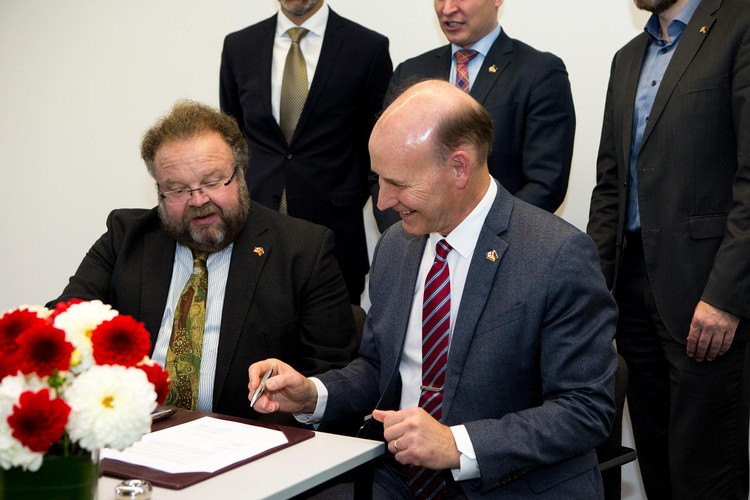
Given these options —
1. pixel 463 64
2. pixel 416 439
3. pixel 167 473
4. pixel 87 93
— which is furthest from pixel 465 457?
pixel 87 93

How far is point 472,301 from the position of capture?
2.35m

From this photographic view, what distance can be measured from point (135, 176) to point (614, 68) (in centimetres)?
339

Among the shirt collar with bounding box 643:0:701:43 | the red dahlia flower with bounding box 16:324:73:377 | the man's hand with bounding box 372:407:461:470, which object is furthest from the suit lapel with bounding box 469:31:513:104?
the red dahlia flower with bounding box 16:324:73:377

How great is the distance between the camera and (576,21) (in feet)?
14.3

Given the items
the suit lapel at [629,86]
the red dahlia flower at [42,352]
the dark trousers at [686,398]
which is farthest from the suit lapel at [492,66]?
the red dahlia flower at [42,352]

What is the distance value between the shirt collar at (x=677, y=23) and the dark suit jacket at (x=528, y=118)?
0.44m

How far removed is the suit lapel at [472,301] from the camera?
2336 mm

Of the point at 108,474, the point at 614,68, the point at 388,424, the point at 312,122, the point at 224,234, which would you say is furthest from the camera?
the point at 312,122

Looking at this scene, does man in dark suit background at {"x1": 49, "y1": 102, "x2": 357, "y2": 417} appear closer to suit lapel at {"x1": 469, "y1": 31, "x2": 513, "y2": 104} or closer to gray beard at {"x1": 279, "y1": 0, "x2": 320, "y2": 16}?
suit lapel at {"x1": 469, "y1": 31, "x2": 513, "y2": 104}

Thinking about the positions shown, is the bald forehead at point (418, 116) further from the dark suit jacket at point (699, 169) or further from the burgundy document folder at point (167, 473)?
the dark suit jacket at point (699, 169)

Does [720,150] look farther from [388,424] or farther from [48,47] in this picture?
[48,47]

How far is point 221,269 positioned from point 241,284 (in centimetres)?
13

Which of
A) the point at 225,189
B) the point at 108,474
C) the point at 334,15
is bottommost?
the point at 108,474

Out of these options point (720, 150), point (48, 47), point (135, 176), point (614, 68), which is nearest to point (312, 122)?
point (614, 68)
